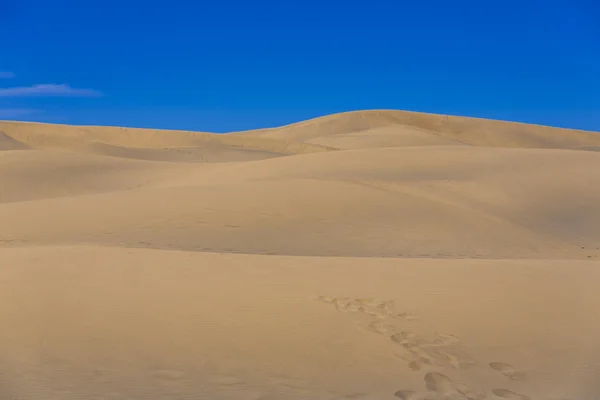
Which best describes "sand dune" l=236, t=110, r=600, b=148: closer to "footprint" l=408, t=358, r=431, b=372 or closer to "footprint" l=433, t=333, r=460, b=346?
"footprint" l=433, t=333, r=460, b=346

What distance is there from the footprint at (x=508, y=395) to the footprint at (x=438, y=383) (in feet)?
0.98

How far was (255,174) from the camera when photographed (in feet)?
55.6

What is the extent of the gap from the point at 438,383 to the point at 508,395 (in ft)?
1.49

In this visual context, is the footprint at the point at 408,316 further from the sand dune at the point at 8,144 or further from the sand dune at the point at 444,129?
the sand dune at the point at 444,129

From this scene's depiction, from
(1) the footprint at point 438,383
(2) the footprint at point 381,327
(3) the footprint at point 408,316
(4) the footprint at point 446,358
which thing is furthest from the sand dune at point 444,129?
(1) the footprint at point 438,383

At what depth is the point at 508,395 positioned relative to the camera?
4324 millimetres

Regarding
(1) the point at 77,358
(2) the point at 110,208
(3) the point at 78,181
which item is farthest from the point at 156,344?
(3) the point at 78,181

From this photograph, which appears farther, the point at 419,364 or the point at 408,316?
the point at 408,316

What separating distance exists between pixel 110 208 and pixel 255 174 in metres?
5.89

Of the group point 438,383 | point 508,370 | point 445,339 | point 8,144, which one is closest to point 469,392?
point 438,383

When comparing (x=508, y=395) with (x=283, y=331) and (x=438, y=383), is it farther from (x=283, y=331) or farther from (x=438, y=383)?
(x=283, y=331)

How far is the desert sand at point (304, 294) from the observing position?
172 inches

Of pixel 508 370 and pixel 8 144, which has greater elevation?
pixel 8 144

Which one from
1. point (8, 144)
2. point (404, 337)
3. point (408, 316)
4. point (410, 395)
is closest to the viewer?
point (410, 395)
